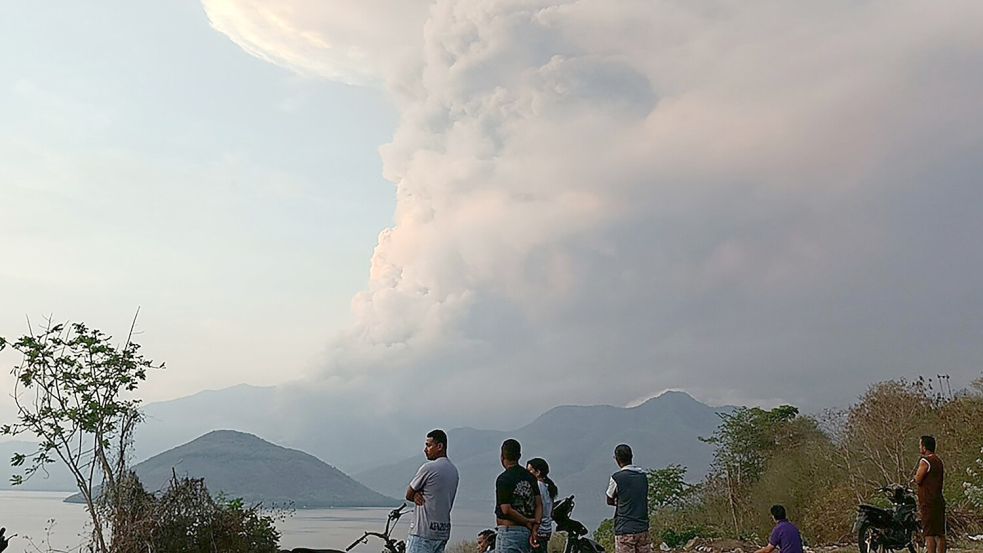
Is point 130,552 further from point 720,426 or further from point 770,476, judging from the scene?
point 720,426

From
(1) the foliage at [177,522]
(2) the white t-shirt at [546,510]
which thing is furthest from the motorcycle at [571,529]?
(1) the foliage at [177,522]

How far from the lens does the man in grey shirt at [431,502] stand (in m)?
9.52

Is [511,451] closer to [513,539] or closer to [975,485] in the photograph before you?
[513,539]

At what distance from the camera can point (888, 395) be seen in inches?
1206

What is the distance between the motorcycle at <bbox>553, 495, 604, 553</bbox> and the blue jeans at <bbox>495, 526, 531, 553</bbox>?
5.63ft

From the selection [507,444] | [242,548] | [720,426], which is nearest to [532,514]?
[507,444]

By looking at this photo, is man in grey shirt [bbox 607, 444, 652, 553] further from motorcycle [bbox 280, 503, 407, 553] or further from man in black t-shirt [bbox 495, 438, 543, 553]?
motorcycle [bbox 280, 503, 407, 553]

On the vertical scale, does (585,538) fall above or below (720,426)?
below

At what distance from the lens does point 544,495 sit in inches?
421

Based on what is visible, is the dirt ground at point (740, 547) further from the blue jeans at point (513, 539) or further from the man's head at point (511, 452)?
the man's head at point (511, 452)

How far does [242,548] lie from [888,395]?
23.6m

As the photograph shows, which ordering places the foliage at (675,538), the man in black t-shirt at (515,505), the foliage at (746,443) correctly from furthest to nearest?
the foliage at (746,443), the foliage at (675,538), the man in black t-shirt at (515,505)

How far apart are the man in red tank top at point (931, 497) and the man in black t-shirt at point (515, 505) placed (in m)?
6.99

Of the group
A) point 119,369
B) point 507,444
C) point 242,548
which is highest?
point 119,369
